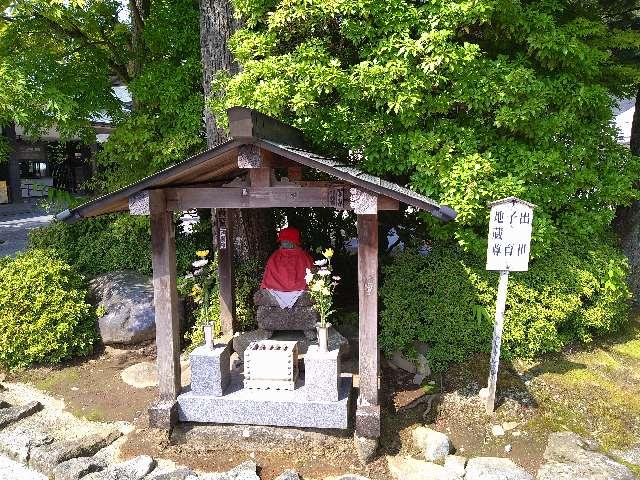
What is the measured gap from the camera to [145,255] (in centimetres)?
947

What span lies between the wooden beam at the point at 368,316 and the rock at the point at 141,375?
353 cm

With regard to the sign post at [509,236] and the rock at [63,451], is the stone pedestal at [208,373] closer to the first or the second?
the rock at [63,451]

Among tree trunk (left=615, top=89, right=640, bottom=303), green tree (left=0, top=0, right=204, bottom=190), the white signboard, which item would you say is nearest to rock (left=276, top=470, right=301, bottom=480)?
the white signboard

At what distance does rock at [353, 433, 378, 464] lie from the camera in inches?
203

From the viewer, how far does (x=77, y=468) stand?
5023 mm

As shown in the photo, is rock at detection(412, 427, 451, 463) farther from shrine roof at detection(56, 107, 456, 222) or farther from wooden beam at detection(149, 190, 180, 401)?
wooden beam at detection(149, 190, 180, 401)

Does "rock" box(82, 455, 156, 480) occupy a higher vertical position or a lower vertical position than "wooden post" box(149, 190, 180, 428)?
lower

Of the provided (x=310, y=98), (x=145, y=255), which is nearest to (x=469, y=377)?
(x=310, y=98)

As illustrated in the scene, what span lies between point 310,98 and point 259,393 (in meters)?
3.70

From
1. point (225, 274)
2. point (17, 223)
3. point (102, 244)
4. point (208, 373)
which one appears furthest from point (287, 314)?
point (17, 223)

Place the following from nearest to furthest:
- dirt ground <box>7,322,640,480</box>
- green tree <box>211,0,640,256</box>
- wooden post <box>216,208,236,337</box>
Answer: dirt ground <box>7,322,640,480</box>
green tree <box>211,0,640,256</box>
wooden post <box>216,208,236,337</box>

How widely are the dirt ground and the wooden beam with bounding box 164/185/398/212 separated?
8.76 feet

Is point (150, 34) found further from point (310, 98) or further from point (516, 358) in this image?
point (516, 358)

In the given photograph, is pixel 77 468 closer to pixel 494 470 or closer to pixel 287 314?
pixel 287 314
